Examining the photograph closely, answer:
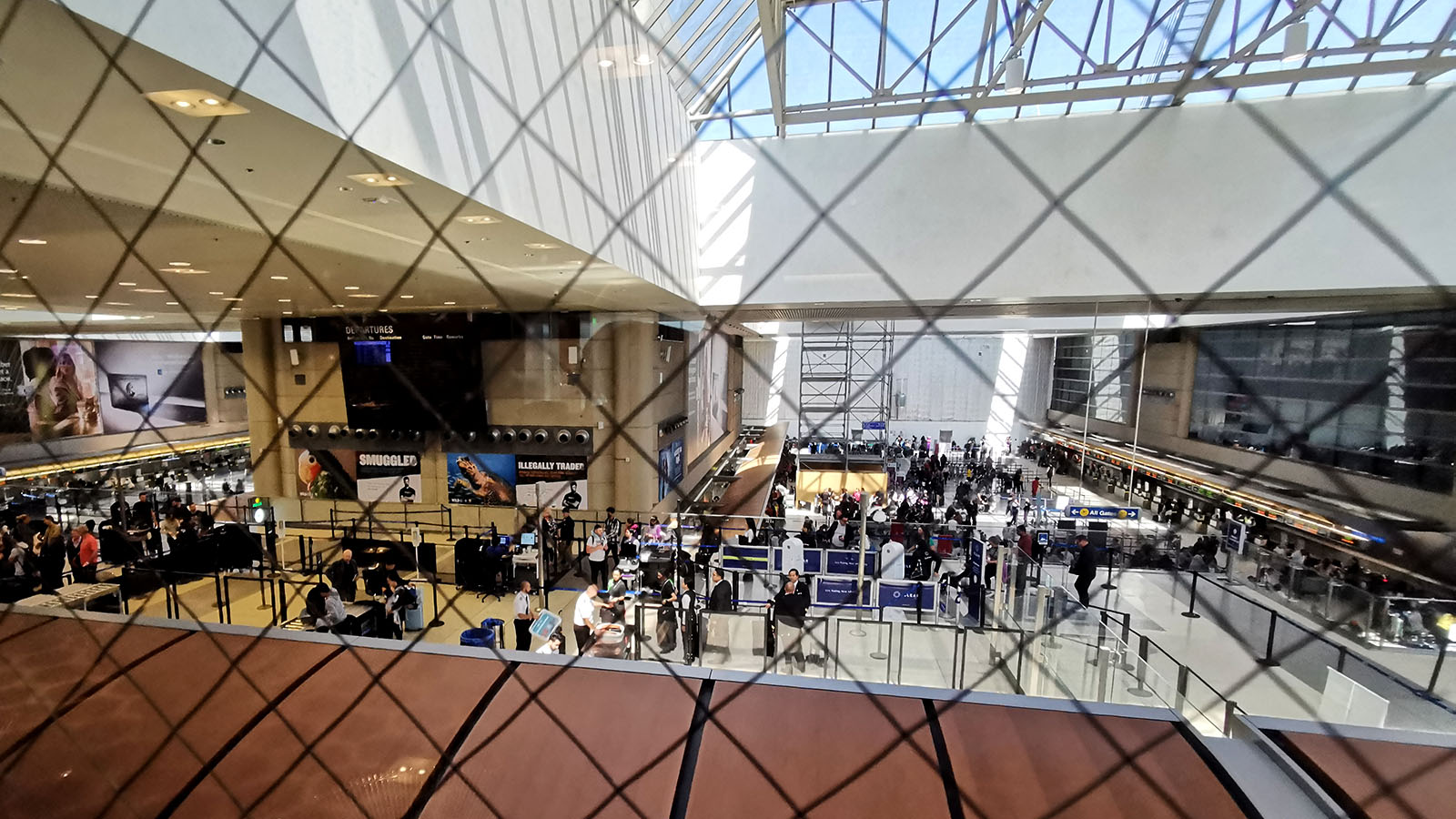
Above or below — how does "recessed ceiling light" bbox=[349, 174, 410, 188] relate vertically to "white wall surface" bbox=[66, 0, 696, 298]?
below

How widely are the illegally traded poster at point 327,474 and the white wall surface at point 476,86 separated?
435 centimetres

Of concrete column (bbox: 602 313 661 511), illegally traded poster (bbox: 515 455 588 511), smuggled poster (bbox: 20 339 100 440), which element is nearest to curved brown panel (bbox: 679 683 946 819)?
concrete column (bbox: 602 313 661 511)

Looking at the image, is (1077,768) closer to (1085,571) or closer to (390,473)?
(1085,571)

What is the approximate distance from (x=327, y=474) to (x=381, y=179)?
535 centimetres

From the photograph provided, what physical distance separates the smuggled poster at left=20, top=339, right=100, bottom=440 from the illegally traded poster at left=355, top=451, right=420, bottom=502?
445 cm

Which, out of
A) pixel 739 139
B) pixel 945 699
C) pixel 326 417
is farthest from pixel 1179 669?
pixel 326 417

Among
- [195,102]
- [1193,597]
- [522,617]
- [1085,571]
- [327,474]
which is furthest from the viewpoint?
[327,474]

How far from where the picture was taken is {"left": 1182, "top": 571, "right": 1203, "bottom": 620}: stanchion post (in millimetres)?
3686

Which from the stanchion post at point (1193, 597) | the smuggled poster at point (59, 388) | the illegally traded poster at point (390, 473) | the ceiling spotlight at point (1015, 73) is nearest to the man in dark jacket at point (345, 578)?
the illegally traded poster at point (390, 473)

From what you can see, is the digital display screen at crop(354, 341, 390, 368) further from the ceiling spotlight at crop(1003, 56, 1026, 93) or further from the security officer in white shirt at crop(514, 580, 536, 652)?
the ceiling spotlight at crop(1003, 56, 1026, 93)

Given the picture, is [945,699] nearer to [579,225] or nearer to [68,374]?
[579,225]

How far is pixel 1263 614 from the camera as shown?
317 centimetres

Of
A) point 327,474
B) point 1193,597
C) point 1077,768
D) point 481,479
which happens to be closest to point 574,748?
point 1077,768

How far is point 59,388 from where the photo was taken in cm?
655
